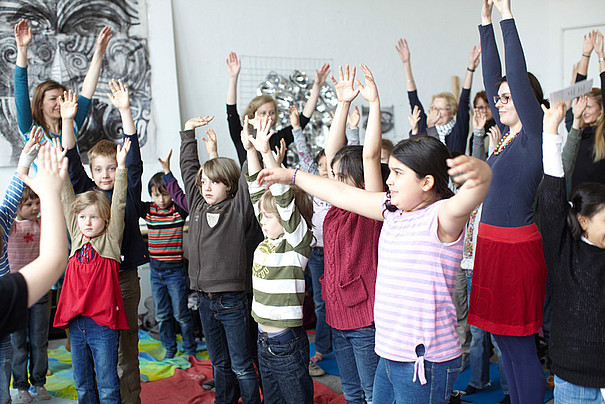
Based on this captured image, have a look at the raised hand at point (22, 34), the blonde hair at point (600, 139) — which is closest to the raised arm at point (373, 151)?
the raised hand at point (22, 34)

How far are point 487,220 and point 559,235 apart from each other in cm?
36

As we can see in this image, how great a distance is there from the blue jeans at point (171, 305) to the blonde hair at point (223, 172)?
4.44 ft

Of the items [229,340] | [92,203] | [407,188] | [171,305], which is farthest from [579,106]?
[171,305]

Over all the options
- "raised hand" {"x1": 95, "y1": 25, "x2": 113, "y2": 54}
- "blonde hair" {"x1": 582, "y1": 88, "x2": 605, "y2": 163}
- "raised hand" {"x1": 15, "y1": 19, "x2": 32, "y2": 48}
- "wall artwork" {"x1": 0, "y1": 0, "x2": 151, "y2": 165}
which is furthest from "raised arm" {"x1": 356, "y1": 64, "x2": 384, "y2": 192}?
"wall artwork" {"x1": 0, "y1": 0, "x2": 151, "y2": 165}

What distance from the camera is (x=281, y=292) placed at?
2.19m

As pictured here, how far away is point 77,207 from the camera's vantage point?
240 cm

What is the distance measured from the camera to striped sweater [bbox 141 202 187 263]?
3789mm

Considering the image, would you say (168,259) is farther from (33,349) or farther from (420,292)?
(420,292)

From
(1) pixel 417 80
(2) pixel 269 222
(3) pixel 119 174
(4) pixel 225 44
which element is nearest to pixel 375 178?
(2) pixel 269 222

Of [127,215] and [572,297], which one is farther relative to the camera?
[127,215]

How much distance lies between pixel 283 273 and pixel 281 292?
8cm

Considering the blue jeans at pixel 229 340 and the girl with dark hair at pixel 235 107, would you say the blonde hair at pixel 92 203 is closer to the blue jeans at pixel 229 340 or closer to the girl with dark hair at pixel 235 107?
the blue jeans at pixel 229 340

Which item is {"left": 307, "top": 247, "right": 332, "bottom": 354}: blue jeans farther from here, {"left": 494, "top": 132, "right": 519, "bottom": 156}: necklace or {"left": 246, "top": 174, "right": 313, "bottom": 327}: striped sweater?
{"left": 494, "top": 132, "right": 519, "bottom": 156}: necklace

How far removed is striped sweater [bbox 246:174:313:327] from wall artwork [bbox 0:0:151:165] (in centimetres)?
278
